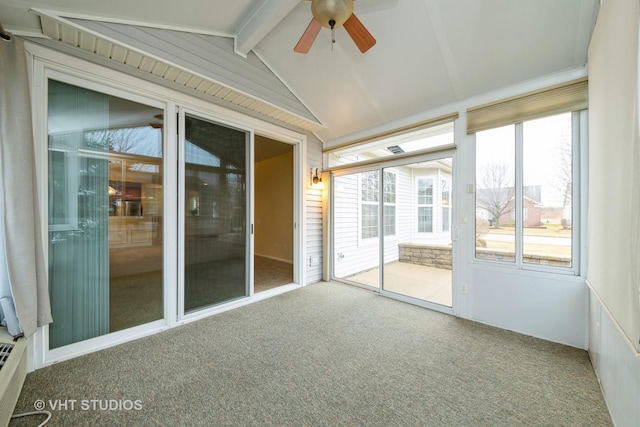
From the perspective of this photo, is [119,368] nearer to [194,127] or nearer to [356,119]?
[194,127]

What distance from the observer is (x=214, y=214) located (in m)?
3.13

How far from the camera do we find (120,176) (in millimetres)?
2457

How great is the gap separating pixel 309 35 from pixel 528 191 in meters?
2.79

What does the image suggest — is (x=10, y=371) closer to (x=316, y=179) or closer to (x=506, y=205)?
(x=316, y=179)

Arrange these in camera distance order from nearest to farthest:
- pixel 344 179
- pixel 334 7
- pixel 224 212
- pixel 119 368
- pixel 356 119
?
pixel 334 7 < pixel 119 368 < pixel 224 212 < pixel 356 119 < pixel 344 179

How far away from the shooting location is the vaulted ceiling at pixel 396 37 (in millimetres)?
2051

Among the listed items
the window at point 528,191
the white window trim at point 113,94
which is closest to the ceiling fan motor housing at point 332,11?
the white window trim at point 113,94

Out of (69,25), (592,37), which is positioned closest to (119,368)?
(69,25)

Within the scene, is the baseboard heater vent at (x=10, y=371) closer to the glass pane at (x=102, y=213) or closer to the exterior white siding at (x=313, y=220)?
the glass pane at (x=102, y=213)

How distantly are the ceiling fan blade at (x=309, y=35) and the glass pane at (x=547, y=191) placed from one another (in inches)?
97.7

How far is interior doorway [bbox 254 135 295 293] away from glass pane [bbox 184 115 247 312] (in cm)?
234

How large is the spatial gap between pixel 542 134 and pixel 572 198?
0.73 metres

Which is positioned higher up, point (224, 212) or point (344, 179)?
point (344, 179)

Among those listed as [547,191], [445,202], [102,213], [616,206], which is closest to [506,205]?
[547,191]
